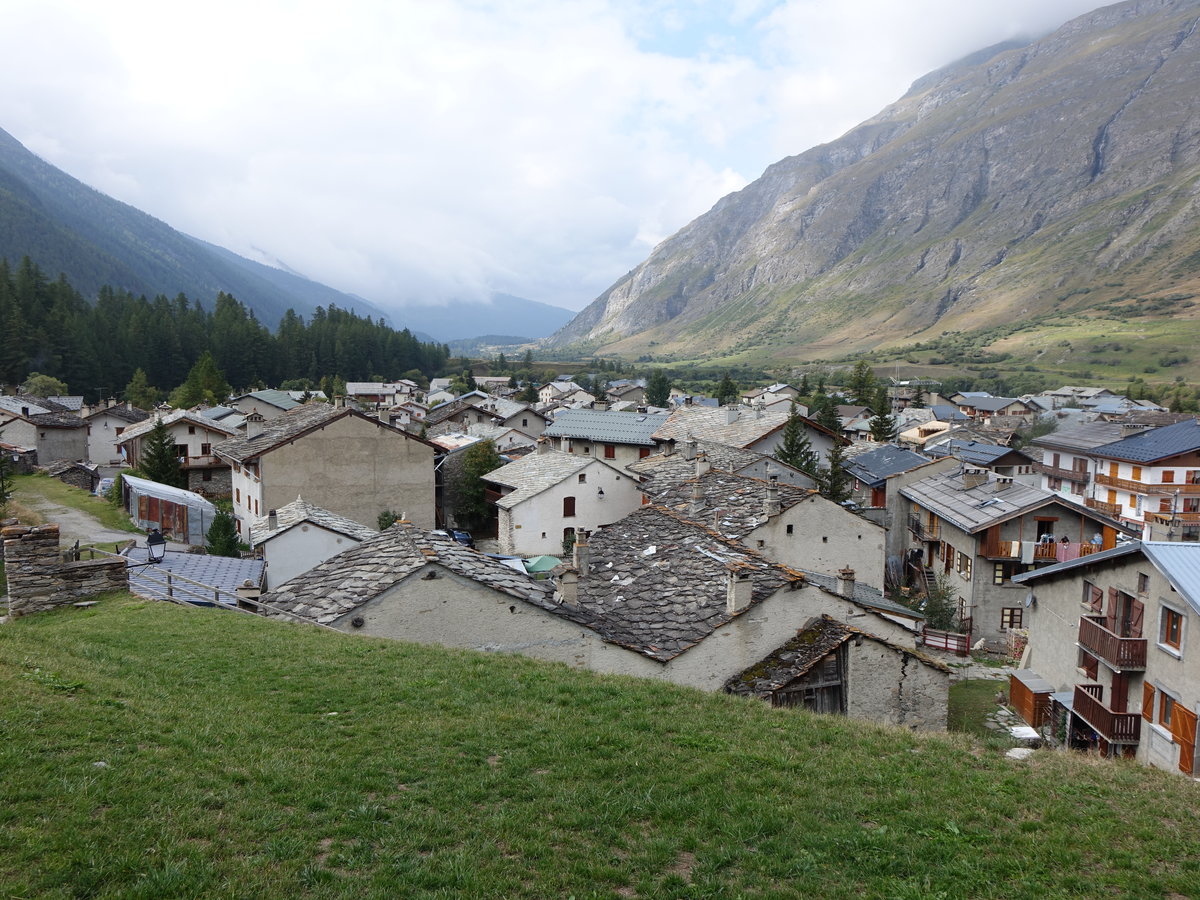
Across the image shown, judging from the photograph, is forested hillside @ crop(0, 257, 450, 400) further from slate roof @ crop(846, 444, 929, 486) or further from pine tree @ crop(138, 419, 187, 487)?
slate roof @ crop(846, 444, 929, 486)

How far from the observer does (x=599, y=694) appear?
41.0 ft

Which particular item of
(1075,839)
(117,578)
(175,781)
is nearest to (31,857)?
(175,781)

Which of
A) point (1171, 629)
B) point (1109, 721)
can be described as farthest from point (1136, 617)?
point (1109, 721)

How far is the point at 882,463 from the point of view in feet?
171

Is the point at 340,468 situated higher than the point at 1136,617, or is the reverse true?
the point at 340,468

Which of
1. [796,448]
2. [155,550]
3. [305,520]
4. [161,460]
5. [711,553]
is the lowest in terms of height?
[161,460]

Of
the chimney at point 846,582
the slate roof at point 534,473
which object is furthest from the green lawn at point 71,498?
the chimney at point 846,582

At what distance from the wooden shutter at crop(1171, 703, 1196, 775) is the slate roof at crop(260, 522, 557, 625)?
1544 centimetres

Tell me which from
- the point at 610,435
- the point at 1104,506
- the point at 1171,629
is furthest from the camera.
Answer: the point at 1104,506

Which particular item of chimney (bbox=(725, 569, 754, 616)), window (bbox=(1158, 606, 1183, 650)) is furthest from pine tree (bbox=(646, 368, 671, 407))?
chimney (bbox=(725, 569, 754, 616))

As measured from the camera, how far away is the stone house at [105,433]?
7012 centimetres

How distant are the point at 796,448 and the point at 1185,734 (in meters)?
33.8

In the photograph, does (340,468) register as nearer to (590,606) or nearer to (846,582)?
(590,606)

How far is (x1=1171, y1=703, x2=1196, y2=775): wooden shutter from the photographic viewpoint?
17719mm
